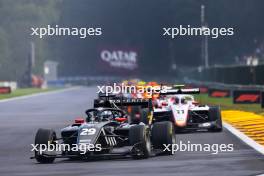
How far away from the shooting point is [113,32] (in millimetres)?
150125

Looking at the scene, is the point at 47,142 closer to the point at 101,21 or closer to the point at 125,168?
the point at 125,168

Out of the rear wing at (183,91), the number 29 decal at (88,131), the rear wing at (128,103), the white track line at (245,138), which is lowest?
the white track line at (245,138)

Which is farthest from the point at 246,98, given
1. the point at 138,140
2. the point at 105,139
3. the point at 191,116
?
the point at 138,140

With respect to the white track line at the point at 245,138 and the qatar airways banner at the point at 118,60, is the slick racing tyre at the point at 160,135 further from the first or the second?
the qatar airways banner at the point at 118,60

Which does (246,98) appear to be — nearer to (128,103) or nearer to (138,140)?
(128,103)

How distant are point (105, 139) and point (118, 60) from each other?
11903cm

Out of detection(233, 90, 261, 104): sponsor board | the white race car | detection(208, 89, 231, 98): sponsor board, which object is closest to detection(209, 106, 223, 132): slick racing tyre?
the white race car

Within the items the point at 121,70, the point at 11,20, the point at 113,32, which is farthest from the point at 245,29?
the point at 11,20

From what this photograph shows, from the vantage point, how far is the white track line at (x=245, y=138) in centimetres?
2095

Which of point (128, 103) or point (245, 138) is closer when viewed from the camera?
point (128, 103)

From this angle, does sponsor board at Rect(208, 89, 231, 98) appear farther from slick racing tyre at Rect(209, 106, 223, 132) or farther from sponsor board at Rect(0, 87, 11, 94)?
slick racing tyre at Rect(209, 106, 223, 132)

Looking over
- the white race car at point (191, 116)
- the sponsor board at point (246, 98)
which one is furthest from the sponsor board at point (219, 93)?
the white race car at point (191, 116)

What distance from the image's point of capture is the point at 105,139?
60.5 feet

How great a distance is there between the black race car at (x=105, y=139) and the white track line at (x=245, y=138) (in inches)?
84.0
